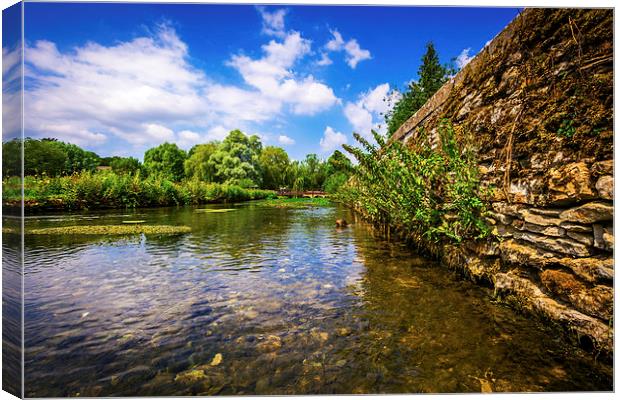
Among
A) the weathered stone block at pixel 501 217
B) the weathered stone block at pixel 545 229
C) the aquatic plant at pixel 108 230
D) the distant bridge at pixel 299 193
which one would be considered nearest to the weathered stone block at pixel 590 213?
the weathered stone block at pixel 545 229

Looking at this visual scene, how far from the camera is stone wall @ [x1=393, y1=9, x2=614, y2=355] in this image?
2121mm

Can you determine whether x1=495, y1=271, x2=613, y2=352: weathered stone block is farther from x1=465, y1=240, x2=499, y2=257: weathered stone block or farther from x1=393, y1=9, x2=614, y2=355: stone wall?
x1=465, y1=240, x2=499, y2=257: weathered stone block

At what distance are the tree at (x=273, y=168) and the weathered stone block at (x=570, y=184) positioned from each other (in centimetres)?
4055

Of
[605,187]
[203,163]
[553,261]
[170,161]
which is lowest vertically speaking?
[553,261]

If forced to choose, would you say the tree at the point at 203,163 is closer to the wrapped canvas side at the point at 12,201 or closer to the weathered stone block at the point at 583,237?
the wrapped canvas side at the point at 12,201

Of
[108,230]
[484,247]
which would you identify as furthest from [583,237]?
[108,230]

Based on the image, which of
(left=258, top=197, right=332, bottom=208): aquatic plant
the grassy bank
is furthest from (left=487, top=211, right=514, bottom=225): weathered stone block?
(left=258, top=197, right=332, bottom=208): aquatic plant

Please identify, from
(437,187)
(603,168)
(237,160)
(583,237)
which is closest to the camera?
(603,168)

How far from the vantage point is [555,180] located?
2463 millimetres

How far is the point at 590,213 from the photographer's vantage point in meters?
2.14

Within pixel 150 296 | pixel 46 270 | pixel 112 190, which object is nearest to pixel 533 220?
pixel 150 296

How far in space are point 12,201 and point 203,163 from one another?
4085 cm

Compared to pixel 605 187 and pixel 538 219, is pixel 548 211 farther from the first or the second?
pixel 605 187

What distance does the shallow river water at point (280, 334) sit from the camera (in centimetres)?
195
